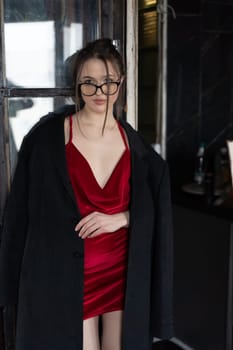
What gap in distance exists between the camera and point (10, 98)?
4.83 ft

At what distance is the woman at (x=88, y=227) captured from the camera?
1318 millimetres

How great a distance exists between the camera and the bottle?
2268 millimetres

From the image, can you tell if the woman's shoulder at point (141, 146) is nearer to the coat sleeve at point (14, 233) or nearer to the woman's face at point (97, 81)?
the woman's face at point (97, 81)

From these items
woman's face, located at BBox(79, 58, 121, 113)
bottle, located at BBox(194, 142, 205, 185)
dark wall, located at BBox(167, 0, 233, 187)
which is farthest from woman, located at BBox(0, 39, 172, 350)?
dark wall, located at BBox(167, 0, 233, 187)

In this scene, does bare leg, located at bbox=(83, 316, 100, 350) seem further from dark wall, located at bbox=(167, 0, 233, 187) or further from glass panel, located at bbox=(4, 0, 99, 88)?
dark wall, located at bbox=(167, 0, 233, 187)

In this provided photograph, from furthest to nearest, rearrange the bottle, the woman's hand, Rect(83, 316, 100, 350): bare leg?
1. the bottle
2. Rect(83, 316, 100, 350): bare leg
3. the woman's hand

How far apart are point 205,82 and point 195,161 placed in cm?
39

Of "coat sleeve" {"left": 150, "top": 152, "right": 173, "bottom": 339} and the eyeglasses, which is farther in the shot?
"coat sleeve" {"left": 150, "top": 152, "right": 173, "bottom": 339}

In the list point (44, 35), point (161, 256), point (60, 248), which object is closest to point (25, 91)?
point (44, 35)

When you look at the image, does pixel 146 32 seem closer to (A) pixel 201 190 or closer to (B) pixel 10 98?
(A) pixel 201 190

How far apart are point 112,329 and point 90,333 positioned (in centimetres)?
7

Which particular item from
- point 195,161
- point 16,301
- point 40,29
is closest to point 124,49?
point 40,29

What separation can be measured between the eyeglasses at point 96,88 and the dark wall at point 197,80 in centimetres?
103

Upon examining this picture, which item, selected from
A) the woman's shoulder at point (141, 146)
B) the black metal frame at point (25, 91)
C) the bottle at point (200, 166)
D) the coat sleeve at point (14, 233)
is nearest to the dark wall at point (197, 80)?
the bottle at point (200, 166)
